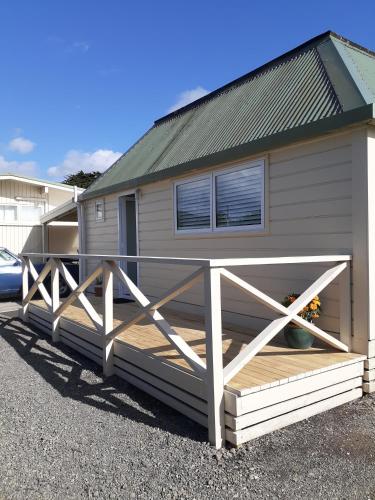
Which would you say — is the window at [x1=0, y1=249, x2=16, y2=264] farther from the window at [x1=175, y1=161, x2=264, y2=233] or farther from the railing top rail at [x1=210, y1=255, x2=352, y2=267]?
the railing top rail at [x1=210, y1=255, x2=352, y2=267]

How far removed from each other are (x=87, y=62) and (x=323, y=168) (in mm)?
9936

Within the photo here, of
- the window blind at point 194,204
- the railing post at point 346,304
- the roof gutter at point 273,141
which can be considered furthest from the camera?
the window blind at point 194,204

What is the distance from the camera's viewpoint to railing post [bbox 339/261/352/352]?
3.73 meters

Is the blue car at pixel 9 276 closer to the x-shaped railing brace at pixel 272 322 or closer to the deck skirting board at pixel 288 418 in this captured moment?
the x-shaped railing brace at pixel 272 322

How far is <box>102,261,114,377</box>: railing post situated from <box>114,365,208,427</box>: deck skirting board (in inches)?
4.0

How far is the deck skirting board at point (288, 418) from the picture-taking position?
2795mm

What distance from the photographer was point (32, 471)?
254cm

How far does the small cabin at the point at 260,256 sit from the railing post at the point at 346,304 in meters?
0.01

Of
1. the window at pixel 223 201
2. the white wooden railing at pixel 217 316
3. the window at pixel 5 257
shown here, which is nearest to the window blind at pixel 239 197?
the window at pixel 223 201

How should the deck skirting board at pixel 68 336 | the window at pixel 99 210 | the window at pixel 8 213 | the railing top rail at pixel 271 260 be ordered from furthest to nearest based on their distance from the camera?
the window at pixel 8 213
the window at pixel 99 210
the deck skirting board at pixel 68 336
the railing top rail at pixel 271 260

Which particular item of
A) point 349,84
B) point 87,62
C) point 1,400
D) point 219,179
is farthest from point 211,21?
point 1,400

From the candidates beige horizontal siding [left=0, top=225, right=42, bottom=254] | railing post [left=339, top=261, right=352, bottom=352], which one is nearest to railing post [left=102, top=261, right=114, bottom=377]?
railing post [left=339, top=261, right=352, bottom=352]

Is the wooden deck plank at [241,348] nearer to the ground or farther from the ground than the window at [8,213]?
nearer to the ground

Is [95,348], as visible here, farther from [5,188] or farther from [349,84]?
[5,188]
